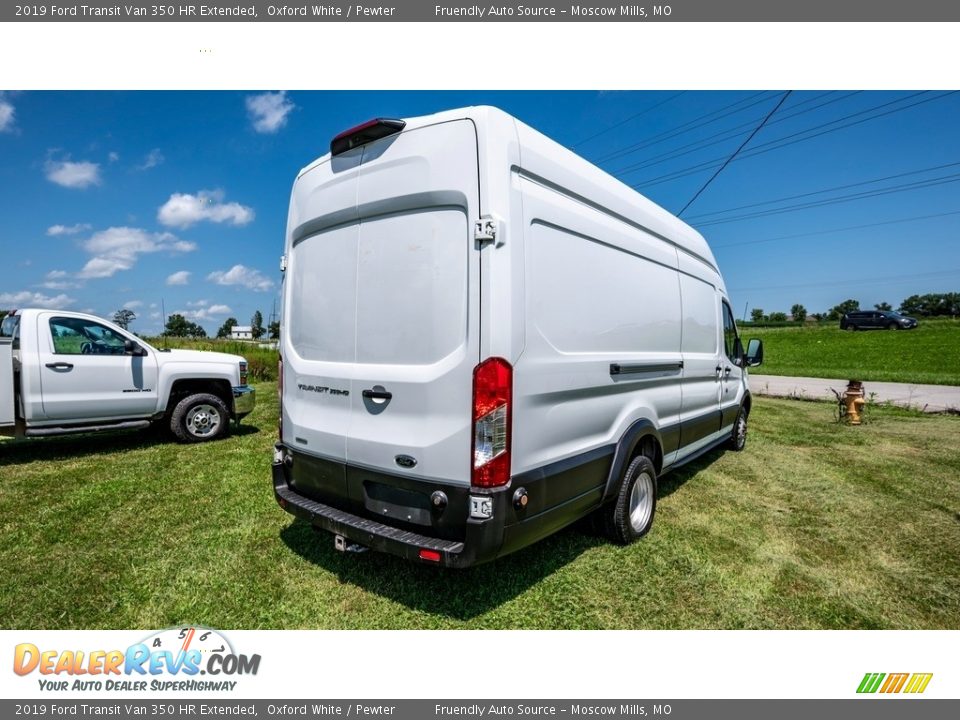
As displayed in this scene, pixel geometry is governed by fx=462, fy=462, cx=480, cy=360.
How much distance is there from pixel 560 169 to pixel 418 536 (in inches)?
90.5

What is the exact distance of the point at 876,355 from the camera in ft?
73.1

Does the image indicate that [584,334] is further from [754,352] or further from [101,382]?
[101,382]

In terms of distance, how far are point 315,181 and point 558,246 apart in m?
1.75

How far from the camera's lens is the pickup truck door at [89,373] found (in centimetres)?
559

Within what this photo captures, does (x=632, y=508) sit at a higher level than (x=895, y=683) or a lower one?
higher

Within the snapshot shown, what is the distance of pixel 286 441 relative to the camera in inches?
131

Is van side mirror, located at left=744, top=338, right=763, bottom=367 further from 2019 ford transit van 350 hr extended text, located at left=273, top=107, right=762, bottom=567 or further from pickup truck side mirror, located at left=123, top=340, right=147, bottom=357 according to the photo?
pickup truck side mirror, located at left=123, top=340, right=147, bottom=357

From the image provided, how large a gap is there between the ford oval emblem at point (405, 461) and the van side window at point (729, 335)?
15.1ft

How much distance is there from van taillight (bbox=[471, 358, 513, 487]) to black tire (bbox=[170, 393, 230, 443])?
19.5 ft

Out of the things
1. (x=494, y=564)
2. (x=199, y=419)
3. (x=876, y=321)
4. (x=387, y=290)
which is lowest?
(x=494, y=564)

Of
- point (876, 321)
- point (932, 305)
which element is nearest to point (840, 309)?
point (932, 305)

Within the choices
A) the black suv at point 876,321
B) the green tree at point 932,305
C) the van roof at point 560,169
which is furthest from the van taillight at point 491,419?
the green tree at point 932,305

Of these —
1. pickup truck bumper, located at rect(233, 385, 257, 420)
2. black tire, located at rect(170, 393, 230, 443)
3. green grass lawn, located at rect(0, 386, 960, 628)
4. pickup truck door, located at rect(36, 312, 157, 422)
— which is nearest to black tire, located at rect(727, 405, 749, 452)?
green grass lawn, located at rect(0, 386, 960, 628)

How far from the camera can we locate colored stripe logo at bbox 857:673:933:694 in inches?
90.0
